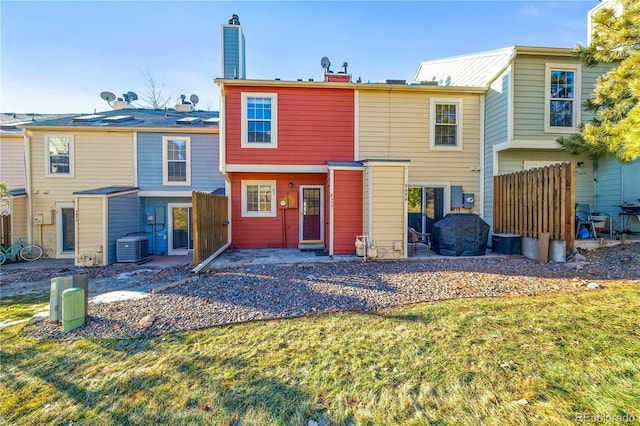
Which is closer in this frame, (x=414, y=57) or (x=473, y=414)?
(x=473, y=414)

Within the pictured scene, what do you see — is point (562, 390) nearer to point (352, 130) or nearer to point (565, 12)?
point (352, 130)

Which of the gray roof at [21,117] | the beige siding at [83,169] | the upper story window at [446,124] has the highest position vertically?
the gray roof at [21,117]

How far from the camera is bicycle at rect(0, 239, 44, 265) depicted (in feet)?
29.6

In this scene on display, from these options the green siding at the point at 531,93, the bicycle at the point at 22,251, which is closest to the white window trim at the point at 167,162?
the bicycle at the point at 22,251

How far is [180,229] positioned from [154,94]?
44.8 ft

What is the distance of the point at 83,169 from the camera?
9.73 m

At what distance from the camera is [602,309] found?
138 inches

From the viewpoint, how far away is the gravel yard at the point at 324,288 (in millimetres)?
3680

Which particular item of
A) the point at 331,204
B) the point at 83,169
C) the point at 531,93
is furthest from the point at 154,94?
the point at 531,93

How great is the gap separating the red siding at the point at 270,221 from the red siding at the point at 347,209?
195cm

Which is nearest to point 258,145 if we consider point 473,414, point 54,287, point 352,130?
point 352,130

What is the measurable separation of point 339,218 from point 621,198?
8377mm

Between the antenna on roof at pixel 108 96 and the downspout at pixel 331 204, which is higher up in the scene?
the antenna on roof at pixel 108 96

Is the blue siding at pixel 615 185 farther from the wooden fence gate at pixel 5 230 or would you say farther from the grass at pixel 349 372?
the wooden fence gate at pixel 5 230
